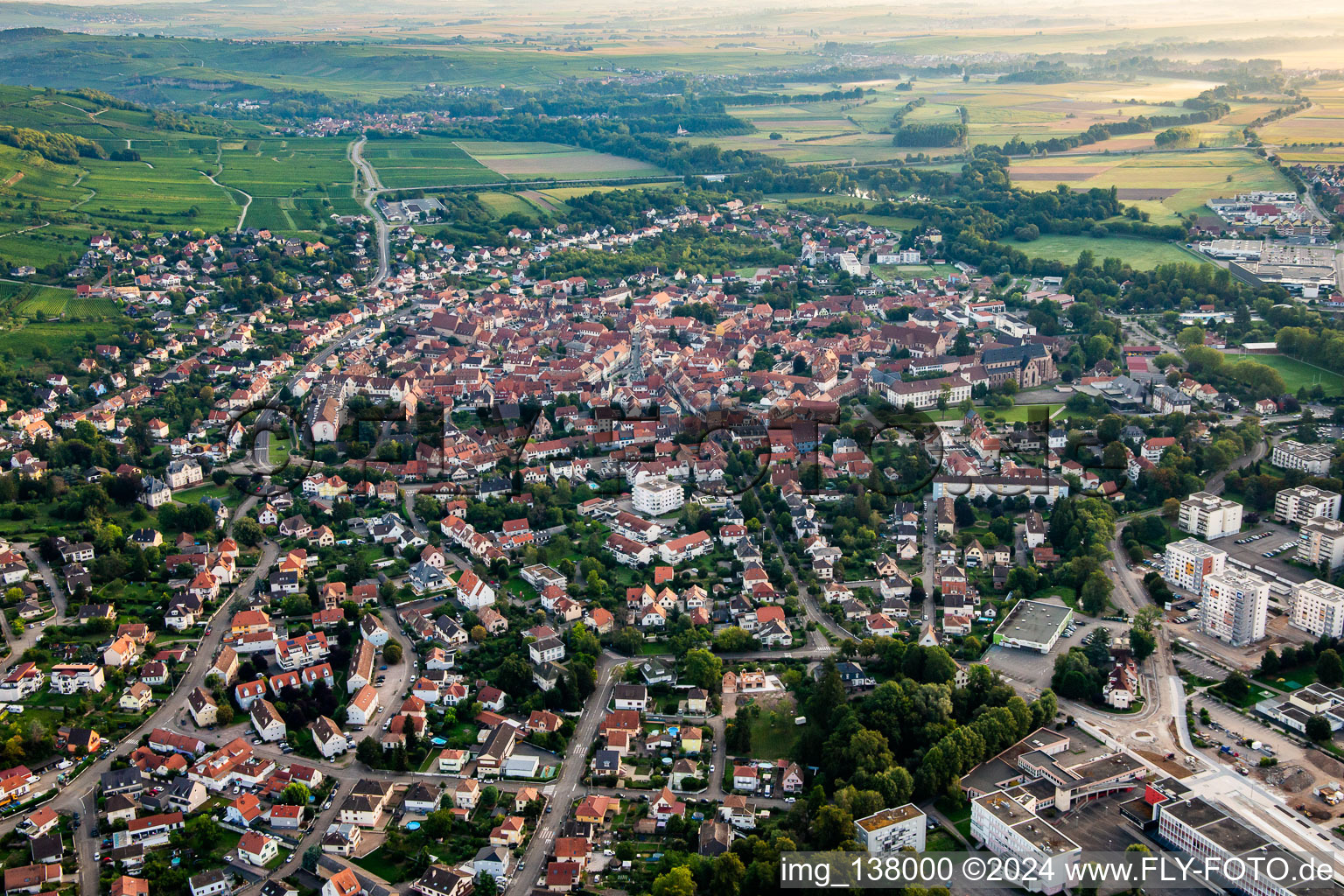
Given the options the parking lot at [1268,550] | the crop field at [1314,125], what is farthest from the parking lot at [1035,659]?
the crop field at [1314,125]

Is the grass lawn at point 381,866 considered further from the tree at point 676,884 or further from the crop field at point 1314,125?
the crop field at point 1314,125

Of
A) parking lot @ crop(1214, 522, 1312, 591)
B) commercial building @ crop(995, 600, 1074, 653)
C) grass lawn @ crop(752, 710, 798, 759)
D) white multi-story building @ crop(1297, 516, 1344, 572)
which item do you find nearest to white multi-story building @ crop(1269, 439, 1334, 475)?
parking lot @ crop(1214, 522, 1312, 591)

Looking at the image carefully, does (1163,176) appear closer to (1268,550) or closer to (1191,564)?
(1268,550)

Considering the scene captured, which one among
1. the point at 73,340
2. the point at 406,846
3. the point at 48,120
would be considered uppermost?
the point at 48,120

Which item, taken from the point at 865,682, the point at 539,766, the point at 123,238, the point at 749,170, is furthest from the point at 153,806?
the point at 749,170

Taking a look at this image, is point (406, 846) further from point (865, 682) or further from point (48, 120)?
point (48, 120)
